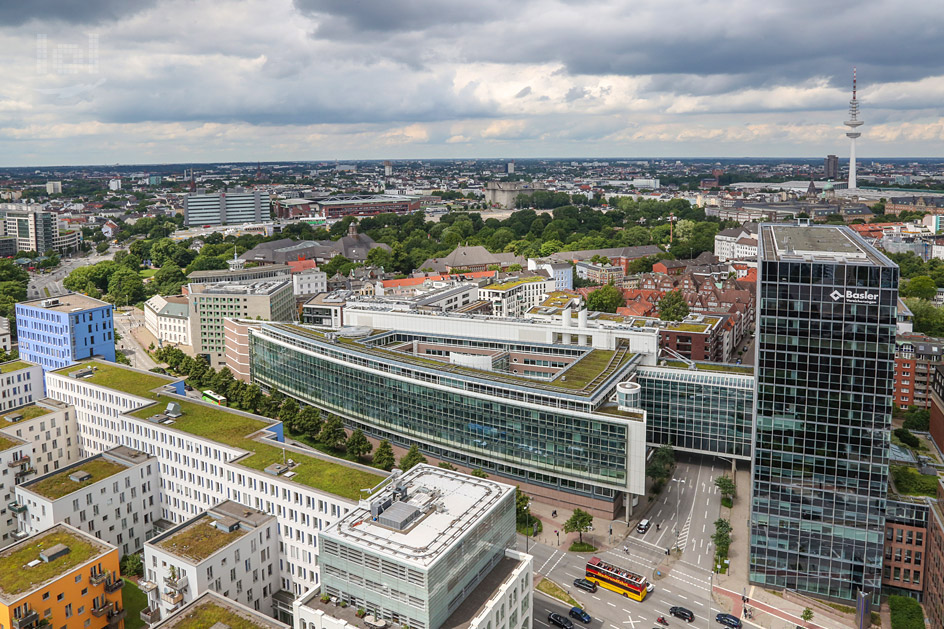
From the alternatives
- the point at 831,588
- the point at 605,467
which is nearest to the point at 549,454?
the point at 605,467

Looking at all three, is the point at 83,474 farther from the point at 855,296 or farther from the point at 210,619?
the point at 855,296

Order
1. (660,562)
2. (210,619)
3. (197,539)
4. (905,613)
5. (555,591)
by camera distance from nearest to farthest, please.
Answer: (210,619) < (197,539) < (905,613) < (555,591) < (660,562)

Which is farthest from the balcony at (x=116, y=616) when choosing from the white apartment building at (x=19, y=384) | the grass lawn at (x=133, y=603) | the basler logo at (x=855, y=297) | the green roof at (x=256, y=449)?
the basler logo at (x=855, y=297)

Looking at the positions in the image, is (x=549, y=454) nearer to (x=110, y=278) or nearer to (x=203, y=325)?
(x=203, y=325)

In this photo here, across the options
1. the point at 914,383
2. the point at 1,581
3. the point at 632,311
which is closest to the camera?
the point at 1,581

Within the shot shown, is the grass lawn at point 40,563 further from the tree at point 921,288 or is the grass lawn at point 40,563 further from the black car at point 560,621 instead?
the tree at point 921,288

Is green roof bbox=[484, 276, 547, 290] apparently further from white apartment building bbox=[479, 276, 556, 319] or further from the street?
the street

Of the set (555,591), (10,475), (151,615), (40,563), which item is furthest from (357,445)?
(40,563)
